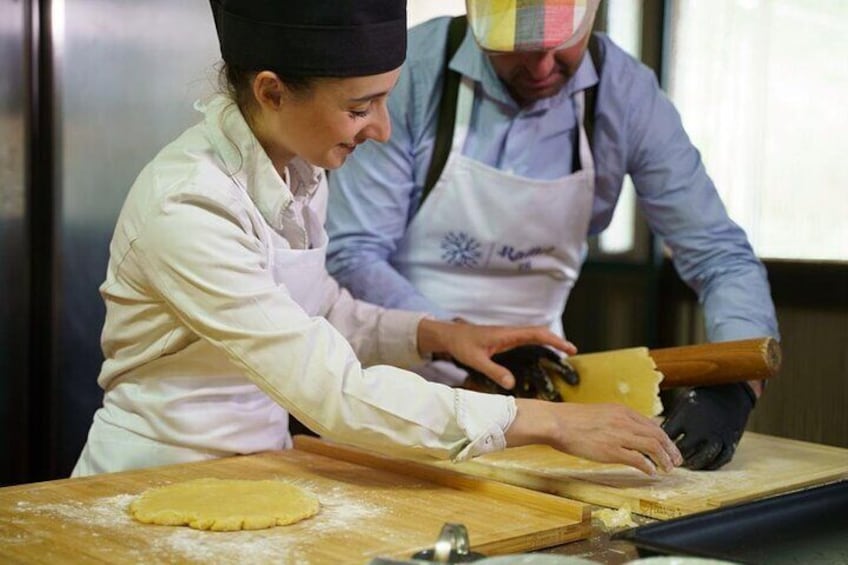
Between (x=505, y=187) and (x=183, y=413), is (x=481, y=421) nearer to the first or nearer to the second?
(x=183, y=413)

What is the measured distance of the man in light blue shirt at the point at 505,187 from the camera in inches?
85.8

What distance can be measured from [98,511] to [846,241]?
272 centimetres

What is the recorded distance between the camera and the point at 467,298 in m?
2.29

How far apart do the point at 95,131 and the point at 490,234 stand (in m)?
1.04

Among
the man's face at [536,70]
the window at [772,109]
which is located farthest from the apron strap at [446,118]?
the window at [772,109]

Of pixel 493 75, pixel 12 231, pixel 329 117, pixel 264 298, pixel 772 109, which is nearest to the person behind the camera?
pixel 264 298

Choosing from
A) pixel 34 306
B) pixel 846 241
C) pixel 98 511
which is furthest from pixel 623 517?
pixel 846 241

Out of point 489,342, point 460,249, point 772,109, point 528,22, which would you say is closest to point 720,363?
point 489,342

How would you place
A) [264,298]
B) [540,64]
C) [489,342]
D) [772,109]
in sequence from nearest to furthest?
[264,298], [489,342], [540,64], [772,109]

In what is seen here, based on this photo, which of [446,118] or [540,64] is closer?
[540,64]

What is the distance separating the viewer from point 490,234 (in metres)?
2.28

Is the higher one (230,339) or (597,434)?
(230,339)

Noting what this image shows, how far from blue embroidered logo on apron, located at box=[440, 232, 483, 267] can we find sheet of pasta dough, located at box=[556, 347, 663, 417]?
49 cm

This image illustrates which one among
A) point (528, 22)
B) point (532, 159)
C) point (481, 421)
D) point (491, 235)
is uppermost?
point (528, 22)
